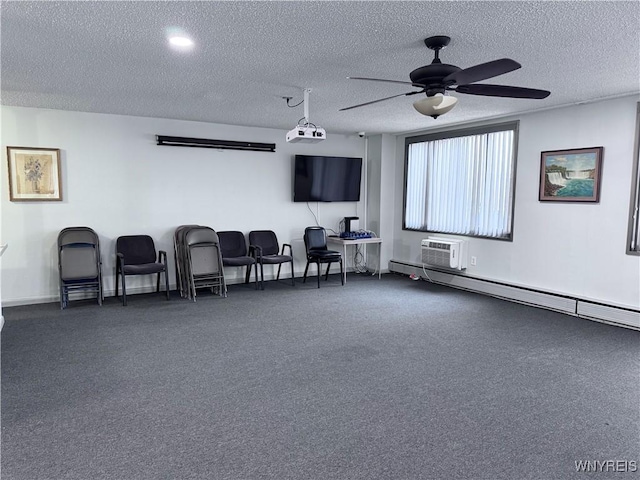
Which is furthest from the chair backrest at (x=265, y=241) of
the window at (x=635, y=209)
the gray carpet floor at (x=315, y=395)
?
the window at (x=635, y=209)

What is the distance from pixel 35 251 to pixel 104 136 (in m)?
1.69

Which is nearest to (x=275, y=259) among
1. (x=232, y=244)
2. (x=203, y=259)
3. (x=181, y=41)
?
(x=232, y=244)

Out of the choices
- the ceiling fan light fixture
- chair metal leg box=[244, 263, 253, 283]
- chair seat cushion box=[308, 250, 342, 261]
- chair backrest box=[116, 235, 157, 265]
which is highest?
the ceiling fan light fixture

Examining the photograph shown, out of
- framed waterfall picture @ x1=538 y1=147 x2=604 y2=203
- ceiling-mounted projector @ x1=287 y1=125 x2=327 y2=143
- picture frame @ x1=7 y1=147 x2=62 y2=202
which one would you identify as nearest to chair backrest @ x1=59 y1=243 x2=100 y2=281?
picture frame @ x1=7 y1=147 x2=62 y2=202

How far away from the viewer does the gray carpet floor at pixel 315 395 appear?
2283 mm

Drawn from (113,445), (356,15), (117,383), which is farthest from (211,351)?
(356,15)

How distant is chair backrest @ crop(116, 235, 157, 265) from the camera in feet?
18.7

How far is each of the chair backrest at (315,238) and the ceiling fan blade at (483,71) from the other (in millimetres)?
4164

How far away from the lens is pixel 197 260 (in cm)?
577

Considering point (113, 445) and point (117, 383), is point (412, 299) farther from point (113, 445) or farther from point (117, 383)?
point (113, 445)

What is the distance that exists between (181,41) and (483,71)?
6.55 ft

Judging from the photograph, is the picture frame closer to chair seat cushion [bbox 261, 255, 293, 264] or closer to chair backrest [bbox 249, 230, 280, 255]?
chair backrest [bbox 249, 230, 280, 255]

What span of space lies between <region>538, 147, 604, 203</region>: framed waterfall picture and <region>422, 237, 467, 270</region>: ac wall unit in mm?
1332

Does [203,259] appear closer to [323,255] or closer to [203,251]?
[203,251]
